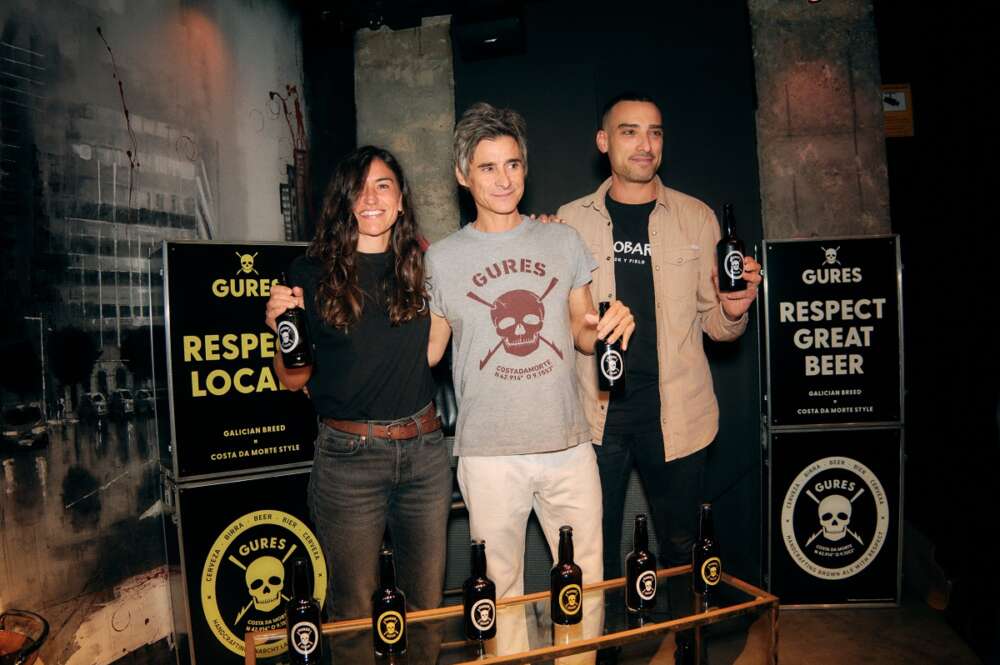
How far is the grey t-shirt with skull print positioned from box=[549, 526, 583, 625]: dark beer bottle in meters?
0.29

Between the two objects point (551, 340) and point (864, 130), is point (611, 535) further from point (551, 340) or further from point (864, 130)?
point (864, 130)

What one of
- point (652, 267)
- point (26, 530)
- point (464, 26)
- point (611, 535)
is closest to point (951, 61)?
point (652, 267)

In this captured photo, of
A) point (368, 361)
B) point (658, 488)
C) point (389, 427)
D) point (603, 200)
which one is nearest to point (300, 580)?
point (389, 427)

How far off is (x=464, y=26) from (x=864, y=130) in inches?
95.4

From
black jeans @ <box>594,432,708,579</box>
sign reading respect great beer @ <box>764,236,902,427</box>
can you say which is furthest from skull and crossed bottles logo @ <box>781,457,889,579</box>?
black jeans @ <box>594,432,708,579</box>

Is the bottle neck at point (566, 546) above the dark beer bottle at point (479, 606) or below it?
above

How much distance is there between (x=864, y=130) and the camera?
3729 millimetres

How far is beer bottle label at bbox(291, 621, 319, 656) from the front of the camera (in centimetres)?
171

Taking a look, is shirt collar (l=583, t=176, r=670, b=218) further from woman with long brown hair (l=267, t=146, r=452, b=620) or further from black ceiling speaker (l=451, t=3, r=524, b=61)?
black ceiling speaker (l=451, t=3, r=524, b=61)

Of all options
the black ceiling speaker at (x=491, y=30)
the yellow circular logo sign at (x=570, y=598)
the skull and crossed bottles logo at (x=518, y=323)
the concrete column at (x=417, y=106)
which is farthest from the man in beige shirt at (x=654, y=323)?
the concrete column at (x=417, y=106)

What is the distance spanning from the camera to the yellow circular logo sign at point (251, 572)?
266 cm

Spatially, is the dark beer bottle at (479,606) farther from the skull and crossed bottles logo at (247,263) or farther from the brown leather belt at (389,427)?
the skull and crossed bottles logo at (247,263)

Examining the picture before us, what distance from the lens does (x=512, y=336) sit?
1.98 m

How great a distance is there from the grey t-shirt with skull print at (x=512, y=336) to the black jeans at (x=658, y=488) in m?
0.51
